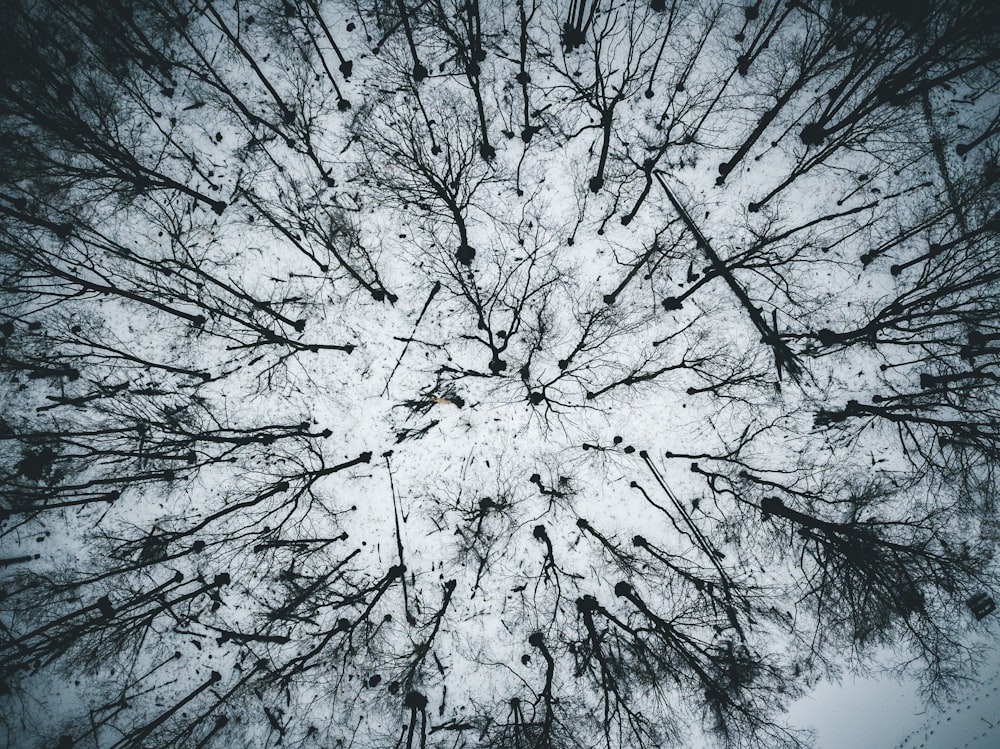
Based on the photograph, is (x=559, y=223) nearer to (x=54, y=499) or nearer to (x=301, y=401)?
(x=301, y=401)

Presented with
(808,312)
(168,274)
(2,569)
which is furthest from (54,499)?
(808,312)

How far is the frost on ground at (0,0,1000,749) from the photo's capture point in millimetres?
11758

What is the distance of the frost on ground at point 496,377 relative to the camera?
11.8m

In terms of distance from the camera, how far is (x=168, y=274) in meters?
12.3

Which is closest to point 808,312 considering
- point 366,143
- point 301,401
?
point 366,143

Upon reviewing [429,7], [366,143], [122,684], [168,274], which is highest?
[429,7]

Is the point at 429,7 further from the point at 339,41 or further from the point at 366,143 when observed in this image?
the point at 366,143

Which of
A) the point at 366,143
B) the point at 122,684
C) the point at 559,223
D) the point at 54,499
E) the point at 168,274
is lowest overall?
the point at 122,684

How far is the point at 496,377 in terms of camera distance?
12.1m

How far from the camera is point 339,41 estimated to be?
12.8 m

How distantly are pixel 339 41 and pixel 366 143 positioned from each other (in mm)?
2981

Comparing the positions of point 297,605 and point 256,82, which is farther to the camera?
point 256,82

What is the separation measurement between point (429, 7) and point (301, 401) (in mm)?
11178

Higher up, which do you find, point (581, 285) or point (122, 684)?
→ point (581, 285)
